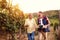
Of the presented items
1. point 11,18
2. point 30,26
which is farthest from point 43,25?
point 11,18

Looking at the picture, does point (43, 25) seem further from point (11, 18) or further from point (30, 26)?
point (11, 18)

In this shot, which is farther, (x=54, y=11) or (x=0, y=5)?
(x=54, y=11)

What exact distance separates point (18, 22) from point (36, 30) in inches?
8.9

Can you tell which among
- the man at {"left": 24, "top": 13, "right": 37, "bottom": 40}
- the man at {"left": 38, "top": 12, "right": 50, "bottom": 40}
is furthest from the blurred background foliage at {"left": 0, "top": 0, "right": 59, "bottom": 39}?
the man at {"left": 38, "top": 12, "right": 50, "bottom": 40}

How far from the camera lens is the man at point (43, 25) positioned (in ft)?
6.48

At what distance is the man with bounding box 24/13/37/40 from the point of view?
6.39ft

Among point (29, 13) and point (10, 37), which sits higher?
point (29, 13)

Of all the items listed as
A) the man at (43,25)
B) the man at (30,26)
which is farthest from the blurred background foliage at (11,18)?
the man at (43,25)

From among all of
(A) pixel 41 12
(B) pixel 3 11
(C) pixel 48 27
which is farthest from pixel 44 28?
(B) pixel 3 11

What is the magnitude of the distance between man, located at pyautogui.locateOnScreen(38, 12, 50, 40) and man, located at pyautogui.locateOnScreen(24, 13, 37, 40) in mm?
69

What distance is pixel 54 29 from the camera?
1.99 meters

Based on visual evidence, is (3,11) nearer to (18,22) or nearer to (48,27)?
(18,22)

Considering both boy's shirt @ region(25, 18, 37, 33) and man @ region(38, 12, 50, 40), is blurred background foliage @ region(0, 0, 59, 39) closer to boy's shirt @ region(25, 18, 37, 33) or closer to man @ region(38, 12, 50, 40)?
boy's shirt @ region(25, 18, 37, 33)

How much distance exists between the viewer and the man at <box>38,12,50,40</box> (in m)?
1.98
